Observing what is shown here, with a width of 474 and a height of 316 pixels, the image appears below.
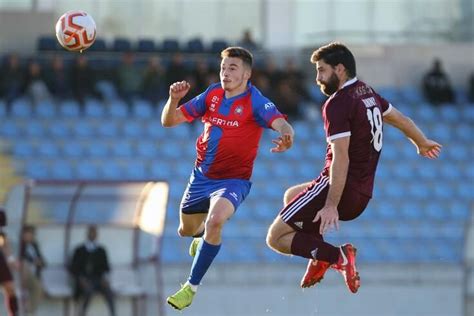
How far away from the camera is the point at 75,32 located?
10875mm

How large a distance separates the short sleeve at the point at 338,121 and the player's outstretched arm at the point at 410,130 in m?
0.75

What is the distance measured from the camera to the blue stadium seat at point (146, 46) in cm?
2323

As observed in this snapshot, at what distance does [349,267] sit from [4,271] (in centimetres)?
623

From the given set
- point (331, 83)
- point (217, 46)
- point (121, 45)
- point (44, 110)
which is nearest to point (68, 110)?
point (44, 110)

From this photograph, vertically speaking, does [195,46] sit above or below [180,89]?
below

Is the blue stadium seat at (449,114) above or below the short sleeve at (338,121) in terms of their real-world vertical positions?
below

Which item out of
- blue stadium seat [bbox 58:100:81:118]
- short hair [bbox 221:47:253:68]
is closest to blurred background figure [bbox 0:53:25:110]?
blue stadium seat [bbox 58:100:81:118]

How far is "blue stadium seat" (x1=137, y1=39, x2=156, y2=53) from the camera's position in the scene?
76.2 ft

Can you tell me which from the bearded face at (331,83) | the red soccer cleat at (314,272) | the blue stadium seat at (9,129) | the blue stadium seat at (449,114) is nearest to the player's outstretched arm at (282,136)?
the bearded face at (331,83)

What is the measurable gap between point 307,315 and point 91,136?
15.7ft

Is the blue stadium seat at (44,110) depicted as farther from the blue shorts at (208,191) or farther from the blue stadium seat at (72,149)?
the blue shorts at (208,191)

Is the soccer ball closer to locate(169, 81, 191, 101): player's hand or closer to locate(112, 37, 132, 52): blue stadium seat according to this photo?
locate(169, 81, 191, 101): player's hand

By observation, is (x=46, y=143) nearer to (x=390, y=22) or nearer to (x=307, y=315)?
(x=307, y=315)

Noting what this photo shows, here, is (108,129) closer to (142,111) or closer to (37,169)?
(142,111)
